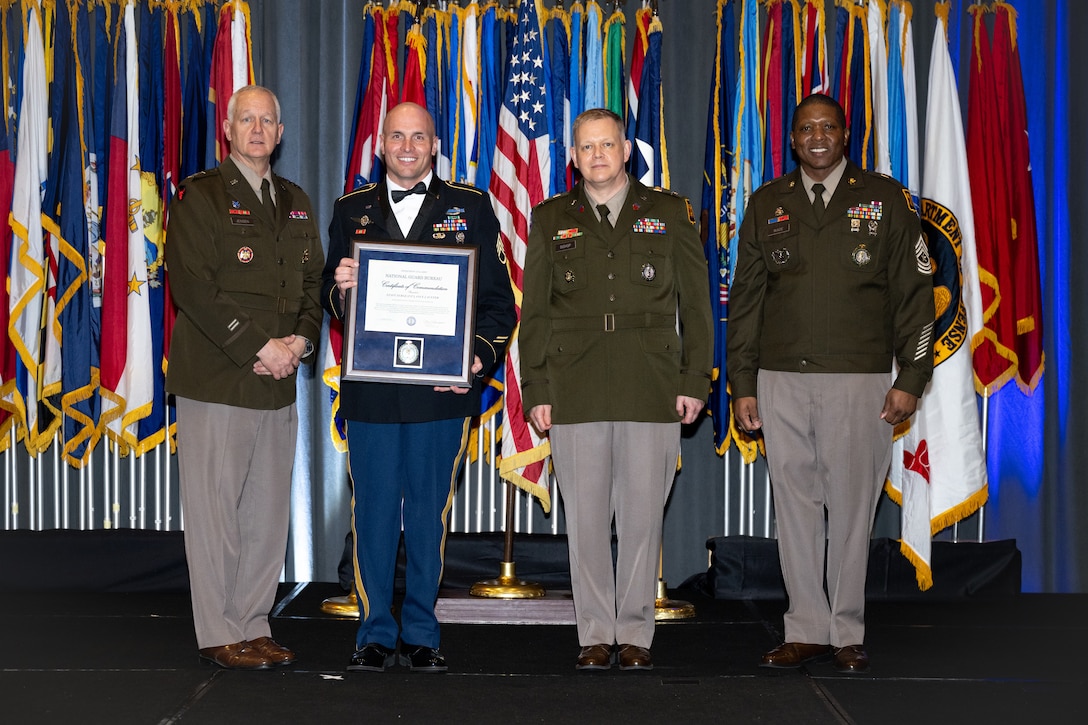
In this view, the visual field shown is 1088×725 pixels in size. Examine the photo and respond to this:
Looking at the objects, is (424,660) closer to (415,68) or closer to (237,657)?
Result: (237,657)

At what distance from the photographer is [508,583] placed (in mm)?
4676

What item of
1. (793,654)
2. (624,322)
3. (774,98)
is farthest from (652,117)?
(793,654)

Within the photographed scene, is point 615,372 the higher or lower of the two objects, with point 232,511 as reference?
higher

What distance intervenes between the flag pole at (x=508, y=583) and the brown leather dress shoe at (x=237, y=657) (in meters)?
1.34

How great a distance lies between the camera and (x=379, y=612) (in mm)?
3346

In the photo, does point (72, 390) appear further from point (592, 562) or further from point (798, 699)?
point (798, 699)

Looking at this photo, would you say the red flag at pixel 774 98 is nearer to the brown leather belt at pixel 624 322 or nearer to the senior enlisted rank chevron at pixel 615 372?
the senior enlisted rank chevron at pixel 615 372

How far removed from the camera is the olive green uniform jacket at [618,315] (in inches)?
134

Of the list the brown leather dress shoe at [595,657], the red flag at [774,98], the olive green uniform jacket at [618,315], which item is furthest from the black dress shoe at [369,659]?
the red flag at [774,98]

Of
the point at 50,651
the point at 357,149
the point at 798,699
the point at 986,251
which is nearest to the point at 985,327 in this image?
the point at 986,251

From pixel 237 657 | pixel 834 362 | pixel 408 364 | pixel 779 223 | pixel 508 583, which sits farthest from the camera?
pixel 508 583

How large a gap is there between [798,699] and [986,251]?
105 inches

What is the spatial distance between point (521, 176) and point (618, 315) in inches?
60.6

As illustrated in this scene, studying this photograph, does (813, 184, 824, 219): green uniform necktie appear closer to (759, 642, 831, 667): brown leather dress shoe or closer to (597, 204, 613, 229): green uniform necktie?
(597, 204, 613, 229): green uniform necktie
